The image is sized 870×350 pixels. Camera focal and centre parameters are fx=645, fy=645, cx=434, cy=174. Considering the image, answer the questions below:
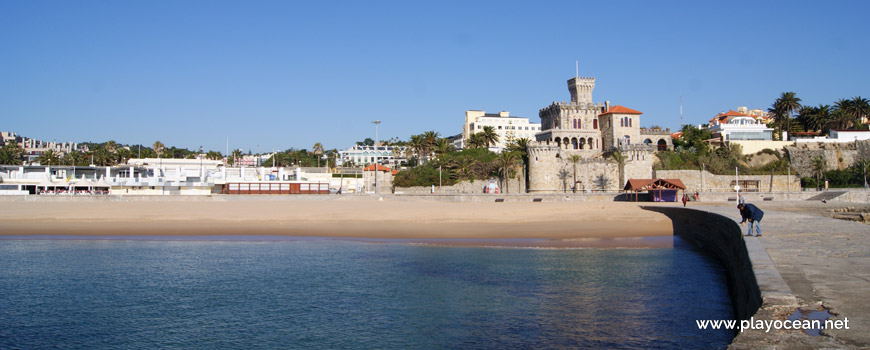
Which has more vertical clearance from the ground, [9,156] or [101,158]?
[9,156]

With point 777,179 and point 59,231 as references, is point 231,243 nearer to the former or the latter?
point 59,231

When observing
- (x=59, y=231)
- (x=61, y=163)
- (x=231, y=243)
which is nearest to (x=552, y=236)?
(x=231, y=243)

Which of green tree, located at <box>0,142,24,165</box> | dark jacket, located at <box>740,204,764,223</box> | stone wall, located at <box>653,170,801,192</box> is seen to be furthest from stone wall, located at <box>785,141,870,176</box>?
green tree, located at <box>0,142,24,165</box>

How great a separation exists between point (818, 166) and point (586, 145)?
23038mm

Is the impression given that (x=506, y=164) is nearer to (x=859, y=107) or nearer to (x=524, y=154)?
(x=524, y=154)

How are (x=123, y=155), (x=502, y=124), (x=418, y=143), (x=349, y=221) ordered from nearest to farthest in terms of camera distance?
(x=349, y=221), (x=418, y=143), (x=123, y=155), (x=502, y=124)

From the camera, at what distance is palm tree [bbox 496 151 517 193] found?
60375 mm

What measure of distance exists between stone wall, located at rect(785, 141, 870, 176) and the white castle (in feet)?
42.0

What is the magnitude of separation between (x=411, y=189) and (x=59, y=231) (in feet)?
111

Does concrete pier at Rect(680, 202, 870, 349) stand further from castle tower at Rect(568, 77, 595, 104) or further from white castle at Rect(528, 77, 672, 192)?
castle tower at Rect(568, 77, 595, 104)

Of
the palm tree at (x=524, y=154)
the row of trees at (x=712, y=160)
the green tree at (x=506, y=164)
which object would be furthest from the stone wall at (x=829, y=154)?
the green tree at (x=506, y=164)

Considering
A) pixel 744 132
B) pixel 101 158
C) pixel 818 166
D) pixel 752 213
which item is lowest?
pixel 752 213

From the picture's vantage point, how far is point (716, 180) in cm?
6144

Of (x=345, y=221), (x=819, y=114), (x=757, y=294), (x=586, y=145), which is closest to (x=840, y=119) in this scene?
(x=819, y=114)
